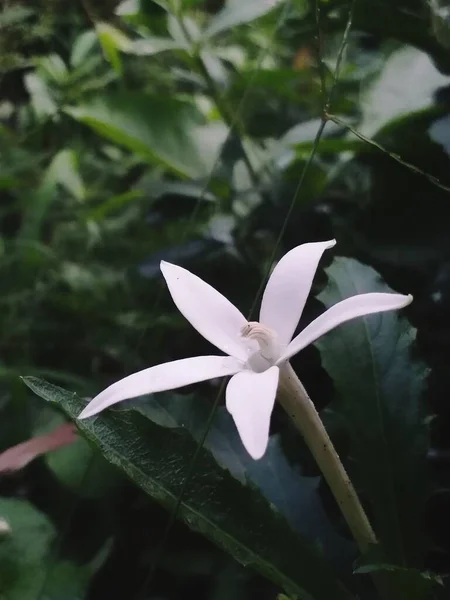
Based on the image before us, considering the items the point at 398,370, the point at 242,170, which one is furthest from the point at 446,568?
the point at 242,170

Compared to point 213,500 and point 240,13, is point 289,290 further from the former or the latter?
point 240,13

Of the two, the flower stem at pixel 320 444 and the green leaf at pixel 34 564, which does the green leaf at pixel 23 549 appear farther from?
the flower stem at pixel 320 444

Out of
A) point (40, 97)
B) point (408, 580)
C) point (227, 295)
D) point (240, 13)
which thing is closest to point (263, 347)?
point (408, 580)

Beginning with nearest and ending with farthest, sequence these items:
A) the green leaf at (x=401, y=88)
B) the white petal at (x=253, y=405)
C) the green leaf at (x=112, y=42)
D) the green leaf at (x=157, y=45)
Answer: the white petal at (x=253, y=405) → the green leaf at (x=401, y=88) → the green leaf at (x=157, y=45) → the green leaf at (x=112, y=42)

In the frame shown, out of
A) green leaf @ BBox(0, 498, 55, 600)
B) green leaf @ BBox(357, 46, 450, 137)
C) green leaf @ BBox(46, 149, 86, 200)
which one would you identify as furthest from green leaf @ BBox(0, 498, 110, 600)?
green leaf @ BBox(46, 149, 86, 200)

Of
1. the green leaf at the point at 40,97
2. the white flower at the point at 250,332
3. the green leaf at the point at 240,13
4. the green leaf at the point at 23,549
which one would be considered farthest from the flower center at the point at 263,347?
the green leaf at the point at 40,97
